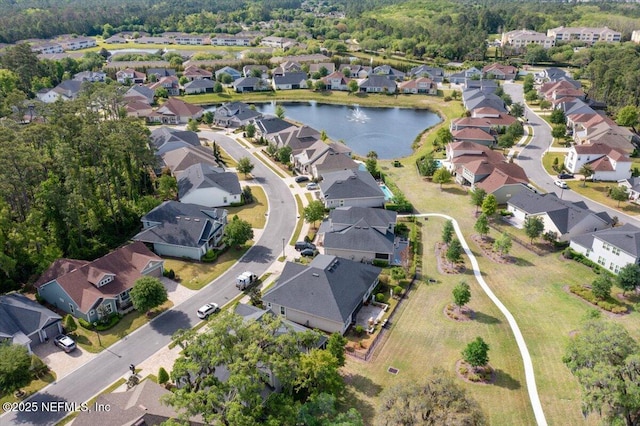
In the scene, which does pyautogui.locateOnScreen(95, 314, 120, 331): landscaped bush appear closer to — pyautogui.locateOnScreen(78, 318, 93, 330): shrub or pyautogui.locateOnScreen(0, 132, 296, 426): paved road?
pyautogui.locateOnScreen(78, 318, 93, 330): shrub

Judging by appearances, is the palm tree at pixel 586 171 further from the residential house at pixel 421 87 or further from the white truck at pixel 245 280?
the residential house at pixel 421 87

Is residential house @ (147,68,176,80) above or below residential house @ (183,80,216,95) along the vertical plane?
above

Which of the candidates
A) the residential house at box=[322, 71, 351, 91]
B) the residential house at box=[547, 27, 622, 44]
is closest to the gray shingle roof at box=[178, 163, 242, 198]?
the residential house at box=[322, 71, 351, 91]

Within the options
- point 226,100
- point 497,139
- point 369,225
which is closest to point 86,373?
point 369,225

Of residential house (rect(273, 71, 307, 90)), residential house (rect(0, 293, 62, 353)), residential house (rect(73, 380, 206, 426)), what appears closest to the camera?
residential house (rect(73, 380, 206, 426))

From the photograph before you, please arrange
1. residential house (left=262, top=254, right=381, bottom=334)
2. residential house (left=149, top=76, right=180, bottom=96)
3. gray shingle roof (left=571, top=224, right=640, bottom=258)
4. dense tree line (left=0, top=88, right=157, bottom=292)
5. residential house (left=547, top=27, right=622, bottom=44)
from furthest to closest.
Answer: residential house (left=547, top=27, right=622, bottom=44) < residential house (left=149, top=76, right=180, bottom=96) < gray shingle roof (left=571, top=224, right=640, bottom=258) < dense tree line (left=0, top=88, right=157, bottom=292) < residential house (left=262, top=254, right=381, bottom=334)

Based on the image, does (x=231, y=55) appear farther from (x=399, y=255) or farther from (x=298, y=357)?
(x=298, y=357)
